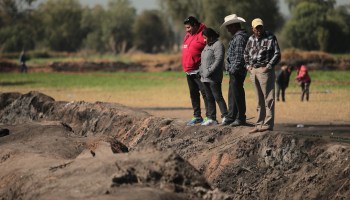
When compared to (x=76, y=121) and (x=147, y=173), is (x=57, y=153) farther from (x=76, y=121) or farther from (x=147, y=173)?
(x=76, y=121)

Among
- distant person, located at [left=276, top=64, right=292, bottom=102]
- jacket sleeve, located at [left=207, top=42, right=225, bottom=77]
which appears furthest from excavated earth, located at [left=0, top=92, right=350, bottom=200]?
distant person, located at [left=276, top=64, right=292, bottom=102]

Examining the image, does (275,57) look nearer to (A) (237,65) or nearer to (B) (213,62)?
(A) (237,65)

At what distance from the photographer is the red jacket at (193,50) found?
1397 cm

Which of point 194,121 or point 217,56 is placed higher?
point 217,56

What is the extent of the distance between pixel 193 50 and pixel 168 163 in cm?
628


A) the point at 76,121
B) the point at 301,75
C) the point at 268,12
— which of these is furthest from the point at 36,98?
the point at 268,12

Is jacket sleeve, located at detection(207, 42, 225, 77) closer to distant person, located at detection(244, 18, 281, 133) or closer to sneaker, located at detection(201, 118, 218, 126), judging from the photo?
sneaker, located at detection(201, 118, 218, 126)

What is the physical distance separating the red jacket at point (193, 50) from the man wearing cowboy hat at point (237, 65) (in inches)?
43.2

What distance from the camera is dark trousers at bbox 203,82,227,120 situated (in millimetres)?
13438

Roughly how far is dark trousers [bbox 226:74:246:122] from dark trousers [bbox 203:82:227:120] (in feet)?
0.79

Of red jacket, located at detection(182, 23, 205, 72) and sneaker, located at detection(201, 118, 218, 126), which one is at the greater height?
red jacket, located at detection(182, 23, 205, 72)

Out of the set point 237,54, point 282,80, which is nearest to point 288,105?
point 282,80

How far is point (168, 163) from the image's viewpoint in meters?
7.88

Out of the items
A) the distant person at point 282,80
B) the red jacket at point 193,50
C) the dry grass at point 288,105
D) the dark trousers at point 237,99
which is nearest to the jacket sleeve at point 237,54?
the dark trousers at point 237,99
